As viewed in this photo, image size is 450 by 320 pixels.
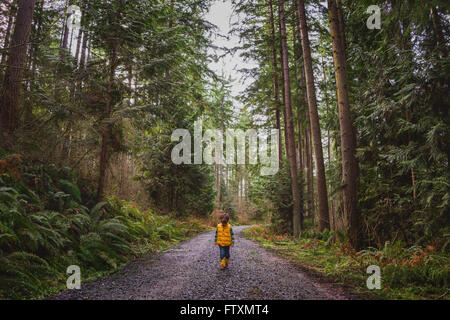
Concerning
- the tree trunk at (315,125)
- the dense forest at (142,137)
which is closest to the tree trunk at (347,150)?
the dense forest at (142,137)

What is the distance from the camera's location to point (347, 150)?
7.21 meters

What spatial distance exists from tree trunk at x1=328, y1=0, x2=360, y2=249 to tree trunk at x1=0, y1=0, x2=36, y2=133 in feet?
31.2

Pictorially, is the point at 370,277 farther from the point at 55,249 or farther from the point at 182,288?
the point at 55,249

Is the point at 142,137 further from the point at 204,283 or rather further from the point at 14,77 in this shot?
the point at 204,283

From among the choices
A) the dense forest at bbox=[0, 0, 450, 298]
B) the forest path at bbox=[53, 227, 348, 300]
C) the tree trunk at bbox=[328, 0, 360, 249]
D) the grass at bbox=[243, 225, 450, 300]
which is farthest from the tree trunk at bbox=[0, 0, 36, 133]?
the tree trunk at bbox=[328, 0, 360, 249]

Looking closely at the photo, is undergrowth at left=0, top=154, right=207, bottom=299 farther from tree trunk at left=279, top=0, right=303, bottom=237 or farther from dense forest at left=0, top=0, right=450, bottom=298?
tree trunk at left=279, top=0, right=303, bottom=237

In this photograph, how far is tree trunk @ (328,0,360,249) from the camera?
22.6 feet

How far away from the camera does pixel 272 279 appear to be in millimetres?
4742

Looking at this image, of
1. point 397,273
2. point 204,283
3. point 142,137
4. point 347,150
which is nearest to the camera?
point 397,273

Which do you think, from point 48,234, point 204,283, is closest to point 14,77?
point 48,234

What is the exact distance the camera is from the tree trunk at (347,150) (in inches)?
271

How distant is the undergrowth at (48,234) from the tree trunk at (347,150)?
21.0 ft

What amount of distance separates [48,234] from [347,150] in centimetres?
813

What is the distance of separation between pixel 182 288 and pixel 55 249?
2.80 metres
